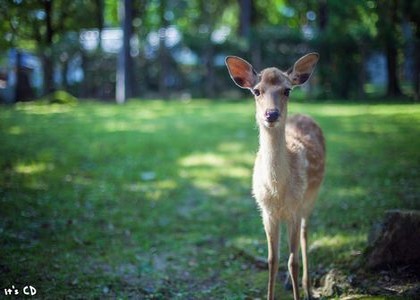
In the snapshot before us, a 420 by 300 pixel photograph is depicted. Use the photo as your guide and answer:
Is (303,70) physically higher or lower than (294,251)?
higher

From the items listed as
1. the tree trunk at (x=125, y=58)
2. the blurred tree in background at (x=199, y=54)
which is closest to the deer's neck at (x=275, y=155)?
the blurred tree in background at (x=199, y=54)

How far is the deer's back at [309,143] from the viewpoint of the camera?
17.7ft

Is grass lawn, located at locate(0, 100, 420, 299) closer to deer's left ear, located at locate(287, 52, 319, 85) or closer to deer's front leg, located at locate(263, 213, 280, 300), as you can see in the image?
deer's front leg, located at locate(263, 213, 280, 300)

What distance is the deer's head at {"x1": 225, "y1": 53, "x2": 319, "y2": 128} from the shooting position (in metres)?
4.39

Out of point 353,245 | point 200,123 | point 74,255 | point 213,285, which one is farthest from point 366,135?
point 74,255

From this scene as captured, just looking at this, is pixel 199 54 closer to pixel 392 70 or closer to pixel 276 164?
pixel 392 70

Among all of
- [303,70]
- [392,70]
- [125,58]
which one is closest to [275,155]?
[303,70]

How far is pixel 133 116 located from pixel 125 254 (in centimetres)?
831

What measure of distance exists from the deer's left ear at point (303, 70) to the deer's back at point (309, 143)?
67 cm

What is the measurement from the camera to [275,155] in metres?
4.57

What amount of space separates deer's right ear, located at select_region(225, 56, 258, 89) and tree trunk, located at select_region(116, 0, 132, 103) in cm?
1389

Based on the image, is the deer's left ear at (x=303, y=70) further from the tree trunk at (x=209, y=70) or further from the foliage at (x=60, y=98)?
the tree trunk at (x=209, y=70)

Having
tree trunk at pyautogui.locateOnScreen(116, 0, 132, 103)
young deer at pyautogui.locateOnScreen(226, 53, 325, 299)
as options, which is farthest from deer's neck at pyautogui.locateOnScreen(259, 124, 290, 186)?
tree trunk at pyautogui.locateOnScreen(116, 0, 132, 103)

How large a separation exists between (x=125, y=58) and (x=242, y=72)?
46.3 ft
